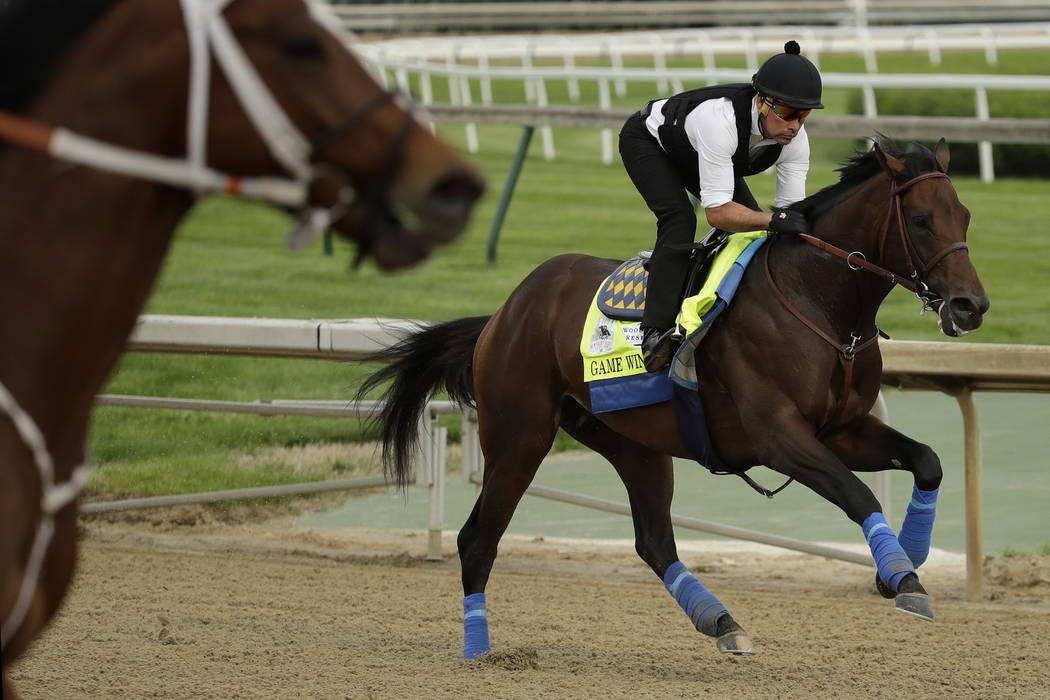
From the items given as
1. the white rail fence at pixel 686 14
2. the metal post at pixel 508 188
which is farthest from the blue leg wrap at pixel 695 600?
the white rail fence at pixel 686 14

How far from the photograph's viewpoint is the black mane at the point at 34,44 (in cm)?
218

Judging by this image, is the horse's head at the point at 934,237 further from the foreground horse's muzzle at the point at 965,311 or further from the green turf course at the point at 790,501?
the green turf course at the point at 790,501

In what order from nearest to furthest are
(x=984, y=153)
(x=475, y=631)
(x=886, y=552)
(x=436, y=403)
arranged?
(x=886, y=552), (x=475, y=631), (x=436, y=403), (x=984, y=153)

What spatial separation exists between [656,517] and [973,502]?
144 cm

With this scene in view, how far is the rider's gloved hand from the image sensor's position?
4.84 metres

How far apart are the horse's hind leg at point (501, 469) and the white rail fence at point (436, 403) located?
91 cm

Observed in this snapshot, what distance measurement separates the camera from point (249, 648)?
4.99 meters

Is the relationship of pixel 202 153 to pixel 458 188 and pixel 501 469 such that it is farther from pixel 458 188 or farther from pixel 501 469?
pixel 501 469

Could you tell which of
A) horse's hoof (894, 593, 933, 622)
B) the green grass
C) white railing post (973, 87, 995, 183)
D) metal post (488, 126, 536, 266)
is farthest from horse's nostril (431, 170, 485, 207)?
white railing post (973, 87, 995, 183)

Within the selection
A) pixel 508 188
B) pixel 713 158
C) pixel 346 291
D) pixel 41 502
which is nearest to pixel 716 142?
pixel 713 158

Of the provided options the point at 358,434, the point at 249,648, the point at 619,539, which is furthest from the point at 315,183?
the point at 358,434

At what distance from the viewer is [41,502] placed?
2.21 m

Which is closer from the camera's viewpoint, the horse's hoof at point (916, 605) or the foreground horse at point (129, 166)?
the foreground horse at point (129, 166)

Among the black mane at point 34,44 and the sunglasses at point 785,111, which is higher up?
the black mane at point 34,44
